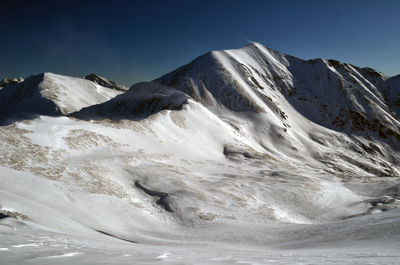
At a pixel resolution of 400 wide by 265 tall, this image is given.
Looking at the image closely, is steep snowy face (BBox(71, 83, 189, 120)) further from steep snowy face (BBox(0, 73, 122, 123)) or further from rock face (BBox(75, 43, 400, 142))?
steep snowy face (BBox(0, 73, 122, 123))

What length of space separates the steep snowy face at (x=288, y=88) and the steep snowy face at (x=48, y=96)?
3578 centimetres

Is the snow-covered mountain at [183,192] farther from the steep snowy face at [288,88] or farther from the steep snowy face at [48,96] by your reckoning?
the steep snowy face at [48,96]

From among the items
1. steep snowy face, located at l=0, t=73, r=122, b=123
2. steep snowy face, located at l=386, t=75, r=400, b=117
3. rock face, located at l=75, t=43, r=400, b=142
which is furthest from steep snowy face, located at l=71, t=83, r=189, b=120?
steep snowy face, located at l=386, t=75, r=400, b=117

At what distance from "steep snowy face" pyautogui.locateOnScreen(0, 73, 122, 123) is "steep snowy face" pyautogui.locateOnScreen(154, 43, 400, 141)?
3578 cm

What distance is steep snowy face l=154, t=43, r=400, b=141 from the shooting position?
91062 millimetres

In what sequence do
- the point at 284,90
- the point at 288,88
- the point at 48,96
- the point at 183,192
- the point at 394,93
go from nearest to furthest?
the point at 183,192
the point at 48,96
the point at 284,90
the point at 288,88
the point at 394,93

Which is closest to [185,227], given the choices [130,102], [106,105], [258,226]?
[258,226]

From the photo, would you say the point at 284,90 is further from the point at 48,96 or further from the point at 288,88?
the point at 48,96

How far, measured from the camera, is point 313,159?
219 ft

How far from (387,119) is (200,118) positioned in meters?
86.2

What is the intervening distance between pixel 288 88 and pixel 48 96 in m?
93.7

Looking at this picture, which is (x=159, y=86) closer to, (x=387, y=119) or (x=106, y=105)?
(x=106, y=105)

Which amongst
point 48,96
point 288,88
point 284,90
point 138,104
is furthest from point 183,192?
point 48,96

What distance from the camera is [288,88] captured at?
10950cm
